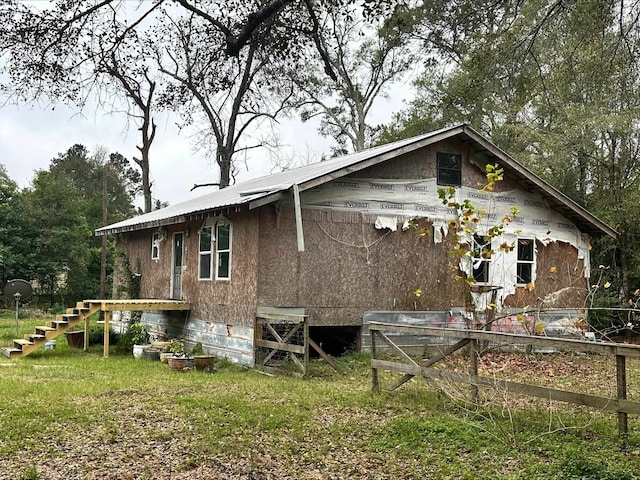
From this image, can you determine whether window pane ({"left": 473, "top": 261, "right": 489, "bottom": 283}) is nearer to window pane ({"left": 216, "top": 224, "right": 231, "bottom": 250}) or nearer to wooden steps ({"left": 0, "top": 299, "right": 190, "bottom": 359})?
window pane ({"left": 216, "top": 224, "right": 231, "bottom": 250})

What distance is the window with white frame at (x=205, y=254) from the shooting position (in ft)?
48.7

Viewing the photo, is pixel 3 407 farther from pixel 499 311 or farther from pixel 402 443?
pixel 499 311

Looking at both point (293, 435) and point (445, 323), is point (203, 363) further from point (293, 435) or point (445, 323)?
point (293, 435)

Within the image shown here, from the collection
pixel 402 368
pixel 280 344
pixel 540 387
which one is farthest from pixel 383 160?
pixel 540 387

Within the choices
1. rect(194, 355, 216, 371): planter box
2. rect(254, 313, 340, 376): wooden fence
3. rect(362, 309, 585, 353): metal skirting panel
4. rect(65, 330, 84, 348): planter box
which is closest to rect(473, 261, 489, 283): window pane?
rect(362, 309, 585, 353): metal skirting panel

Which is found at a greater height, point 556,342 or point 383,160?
point 383,160

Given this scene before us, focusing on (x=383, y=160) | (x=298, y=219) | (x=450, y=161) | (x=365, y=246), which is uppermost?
(x=450, y=161)

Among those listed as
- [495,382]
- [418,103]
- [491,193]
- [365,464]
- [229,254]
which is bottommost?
[365,464]

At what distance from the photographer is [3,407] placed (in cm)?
811

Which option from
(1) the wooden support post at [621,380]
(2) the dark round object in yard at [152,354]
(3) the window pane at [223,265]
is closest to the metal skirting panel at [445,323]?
(3) the window pane at [223,265]

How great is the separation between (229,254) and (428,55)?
7.09m

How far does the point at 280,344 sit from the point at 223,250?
3.30 metres

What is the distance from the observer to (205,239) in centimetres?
1512

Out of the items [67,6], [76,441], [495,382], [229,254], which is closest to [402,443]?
[495,382]
